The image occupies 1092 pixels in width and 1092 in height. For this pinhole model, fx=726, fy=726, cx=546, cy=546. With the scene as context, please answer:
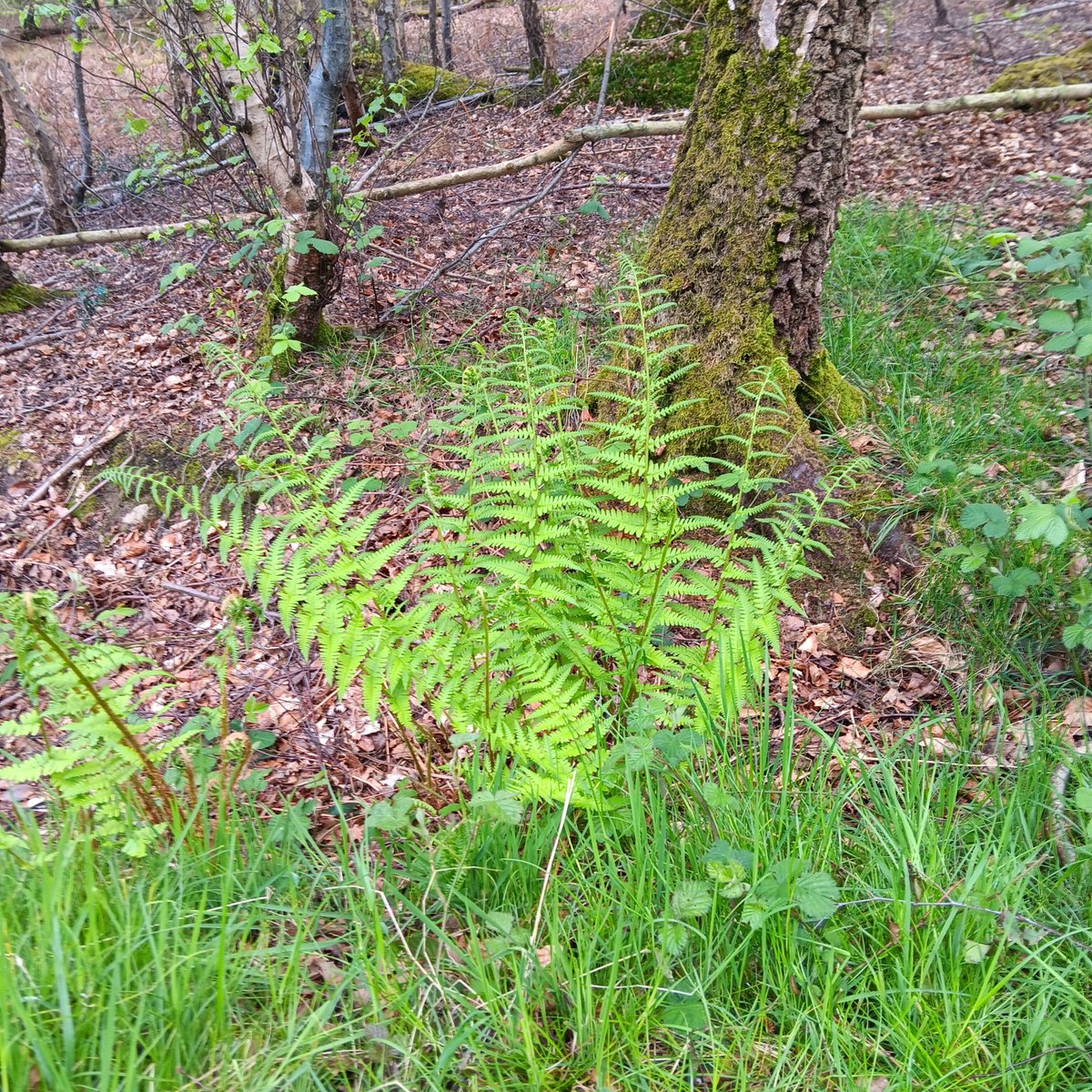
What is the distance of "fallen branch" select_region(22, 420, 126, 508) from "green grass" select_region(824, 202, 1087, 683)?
13.4ft

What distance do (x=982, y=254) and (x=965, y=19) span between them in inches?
347

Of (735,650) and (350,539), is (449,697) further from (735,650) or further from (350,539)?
(735,650)

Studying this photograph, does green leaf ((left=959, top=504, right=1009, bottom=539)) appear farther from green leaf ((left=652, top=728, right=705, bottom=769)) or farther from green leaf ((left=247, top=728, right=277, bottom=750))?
green leaf ((left=247, top=728, right=277, bottom=750))

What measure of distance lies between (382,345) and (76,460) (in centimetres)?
192

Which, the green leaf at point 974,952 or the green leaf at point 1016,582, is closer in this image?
the green leaf at point 974,952

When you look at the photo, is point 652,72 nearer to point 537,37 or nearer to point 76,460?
point 537,37

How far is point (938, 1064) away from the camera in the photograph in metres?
1.49

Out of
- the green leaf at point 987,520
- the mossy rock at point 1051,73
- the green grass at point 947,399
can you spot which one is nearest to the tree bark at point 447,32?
the mossy rock at point 1051,73

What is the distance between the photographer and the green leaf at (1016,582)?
92.4 inches

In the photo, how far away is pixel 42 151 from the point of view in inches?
256

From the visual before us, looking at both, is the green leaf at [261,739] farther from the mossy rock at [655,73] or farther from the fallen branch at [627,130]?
the mossy rock at [655,73]

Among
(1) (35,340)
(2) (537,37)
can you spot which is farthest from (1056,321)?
(2) (537,37)

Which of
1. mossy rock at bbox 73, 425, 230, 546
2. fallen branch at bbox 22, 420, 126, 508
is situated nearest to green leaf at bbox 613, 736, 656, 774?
mossy rock at bbox 73, 425, 230, 546

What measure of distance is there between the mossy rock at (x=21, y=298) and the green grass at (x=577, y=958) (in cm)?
561
